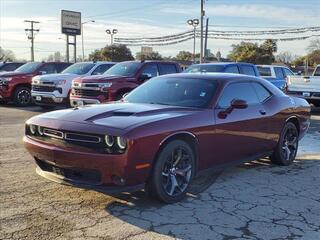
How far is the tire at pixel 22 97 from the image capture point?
58.9ft

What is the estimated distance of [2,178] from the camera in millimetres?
6523

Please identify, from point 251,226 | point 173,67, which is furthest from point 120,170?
point 173,67

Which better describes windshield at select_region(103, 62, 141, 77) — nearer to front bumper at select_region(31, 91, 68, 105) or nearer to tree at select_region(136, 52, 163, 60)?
front bumper at select_region(31, 91, 68, 105)

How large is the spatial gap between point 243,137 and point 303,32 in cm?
5403

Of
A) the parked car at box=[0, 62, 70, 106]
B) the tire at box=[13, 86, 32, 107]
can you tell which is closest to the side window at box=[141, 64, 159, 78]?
the parked car at box=[0, 62, 70, 106]

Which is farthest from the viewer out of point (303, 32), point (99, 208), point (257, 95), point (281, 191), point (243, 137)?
point (303, 32)

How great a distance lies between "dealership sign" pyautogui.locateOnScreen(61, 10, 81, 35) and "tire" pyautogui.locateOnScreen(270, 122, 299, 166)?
47447 millimetres

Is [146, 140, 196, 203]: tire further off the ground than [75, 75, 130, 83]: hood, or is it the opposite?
[75, 75, 130, 83]: hood

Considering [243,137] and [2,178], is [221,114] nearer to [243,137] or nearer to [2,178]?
[243,137]

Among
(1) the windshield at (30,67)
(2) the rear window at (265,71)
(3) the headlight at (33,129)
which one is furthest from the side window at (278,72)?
(3) the headlight at (33,129)

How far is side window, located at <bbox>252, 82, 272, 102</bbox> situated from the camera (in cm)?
760

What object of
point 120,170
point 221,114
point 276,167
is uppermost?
point 221,114

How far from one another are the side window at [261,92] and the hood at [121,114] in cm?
178

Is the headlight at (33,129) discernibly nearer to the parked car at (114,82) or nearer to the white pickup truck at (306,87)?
the parked car at (114,82)
